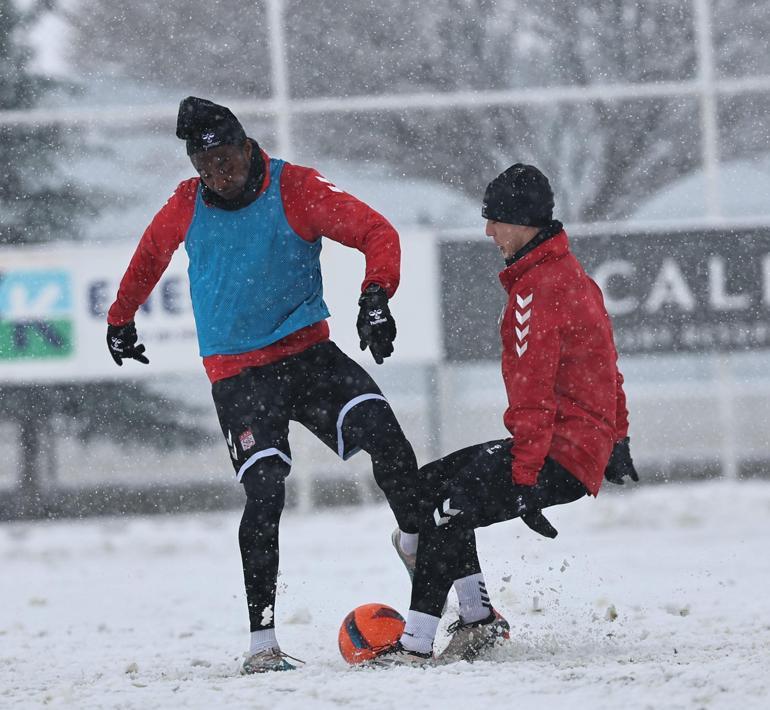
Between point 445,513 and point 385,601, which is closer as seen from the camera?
point 445,513

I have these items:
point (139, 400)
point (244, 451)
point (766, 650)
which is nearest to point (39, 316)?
point (139, 400)

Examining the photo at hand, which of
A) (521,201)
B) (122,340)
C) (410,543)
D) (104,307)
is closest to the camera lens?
(521,201)

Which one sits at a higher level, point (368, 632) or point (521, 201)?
point (521, 201)

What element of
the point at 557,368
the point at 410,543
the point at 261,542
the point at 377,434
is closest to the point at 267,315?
the point at 377,434

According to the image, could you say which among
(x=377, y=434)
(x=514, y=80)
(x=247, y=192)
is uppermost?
(x=514, y=80)

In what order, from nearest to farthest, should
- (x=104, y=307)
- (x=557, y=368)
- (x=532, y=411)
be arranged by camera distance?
(x=532, y=411) < (x=557, y=368) < (x=104, y=307)

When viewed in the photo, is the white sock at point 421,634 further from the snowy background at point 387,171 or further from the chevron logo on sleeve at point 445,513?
the snowy background at point 387,171

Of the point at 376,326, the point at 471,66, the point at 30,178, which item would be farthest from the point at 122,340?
the point at 471,66

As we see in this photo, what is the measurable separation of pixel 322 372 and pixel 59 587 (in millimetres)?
2993

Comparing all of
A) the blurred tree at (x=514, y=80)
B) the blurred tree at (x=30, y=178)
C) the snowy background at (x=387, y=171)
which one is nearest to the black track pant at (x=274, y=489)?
the snowy background at (x=387, y=171)

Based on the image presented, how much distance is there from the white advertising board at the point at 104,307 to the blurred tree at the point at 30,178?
594 millimetres

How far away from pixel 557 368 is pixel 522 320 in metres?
0.18

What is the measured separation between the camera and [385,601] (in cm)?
596

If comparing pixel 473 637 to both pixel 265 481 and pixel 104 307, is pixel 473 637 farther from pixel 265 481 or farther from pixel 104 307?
pixel 104 307
